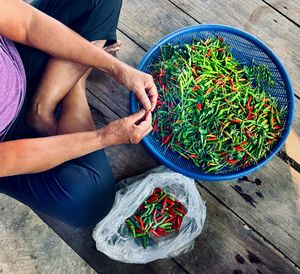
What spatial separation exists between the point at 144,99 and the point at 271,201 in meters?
0.76

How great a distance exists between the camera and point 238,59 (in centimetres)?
176

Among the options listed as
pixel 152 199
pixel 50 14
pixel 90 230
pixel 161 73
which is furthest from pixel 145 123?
pixel 90 230

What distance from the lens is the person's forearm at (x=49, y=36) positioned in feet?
4.32

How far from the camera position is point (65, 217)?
1548 millimetres

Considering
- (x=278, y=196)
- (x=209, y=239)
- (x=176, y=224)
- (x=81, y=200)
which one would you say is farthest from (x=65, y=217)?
(x=278, y=196)

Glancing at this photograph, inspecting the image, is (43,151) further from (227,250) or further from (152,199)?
(227,250)

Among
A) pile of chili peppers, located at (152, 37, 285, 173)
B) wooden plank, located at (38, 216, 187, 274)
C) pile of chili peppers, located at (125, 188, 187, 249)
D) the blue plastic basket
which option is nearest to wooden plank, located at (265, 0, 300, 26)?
the blue plastic basket

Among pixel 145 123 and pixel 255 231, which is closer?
pixel 145 123

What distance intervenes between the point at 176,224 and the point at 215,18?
3.21 feet

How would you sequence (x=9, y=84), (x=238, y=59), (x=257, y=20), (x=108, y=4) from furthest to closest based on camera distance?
(x=257, y=20) < (x=238, y=59) < (x=108, y=4) < (x=9, y=84)

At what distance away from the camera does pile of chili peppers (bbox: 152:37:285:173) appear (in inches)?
62.7

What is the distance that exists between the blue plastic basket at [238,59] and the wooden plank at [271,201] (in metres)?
0.22

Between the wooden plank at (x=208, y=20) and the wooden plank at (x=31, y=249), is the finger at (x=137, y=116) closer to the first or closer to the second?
the wooden plank at (x=208, y=20)

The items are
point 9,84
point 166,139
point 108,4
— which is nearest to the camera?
point 9,84
